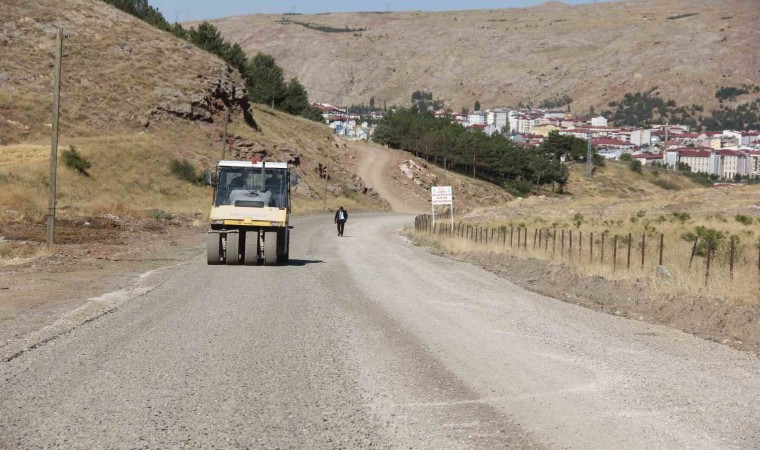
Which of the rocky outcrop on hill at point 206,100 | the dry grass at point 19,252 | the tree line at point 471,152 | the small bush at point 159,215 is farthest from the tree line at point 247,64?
the dry grass at point 19,252

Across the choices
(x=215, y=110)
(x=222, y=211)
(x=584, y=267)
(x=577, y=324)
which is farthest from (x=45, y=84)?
(x=577, y=324)

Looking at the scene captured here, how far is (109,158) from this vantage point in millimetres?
61500

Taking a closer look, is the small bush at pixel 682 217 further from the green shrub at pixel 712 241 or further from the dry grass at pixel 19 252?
the dry grass at pixel 19 252

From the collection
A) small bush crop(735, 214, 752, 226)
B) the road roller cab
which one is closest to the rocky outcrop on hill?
small bush crop(735, 214, 752, 226)

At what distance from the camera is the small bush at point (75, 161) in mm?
55812

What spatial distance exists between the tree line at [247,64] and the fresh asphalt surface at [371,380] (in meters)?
108

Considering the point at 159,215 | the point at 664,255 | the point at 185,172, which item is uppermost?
the point at 185,172

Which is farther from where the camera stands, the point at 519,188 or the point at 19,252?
the point at 519,188

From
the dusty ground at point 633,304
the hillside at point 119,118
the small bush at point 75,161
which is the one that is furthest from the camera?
the small bush at point 75,161

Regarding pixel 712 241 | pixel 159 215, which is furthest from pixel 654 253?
pixel 159 215

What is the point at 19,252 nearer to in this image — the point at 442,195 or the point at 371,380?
the point at 371,380

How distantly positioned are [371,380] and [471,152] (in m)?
126

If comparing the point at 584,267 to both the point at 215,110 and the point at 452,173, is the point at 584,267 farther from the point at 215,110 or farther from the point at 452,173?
the point at 452,173

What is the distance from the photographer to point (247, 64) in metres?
142
